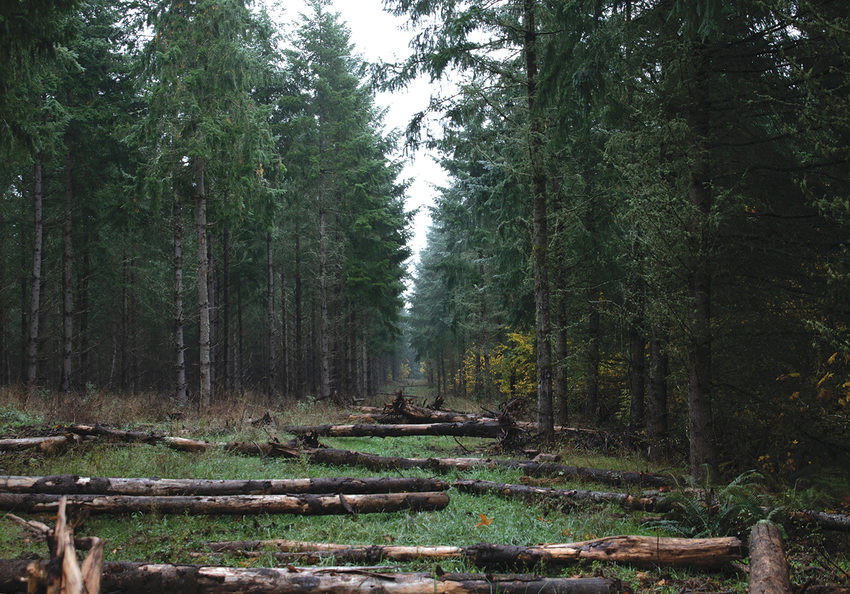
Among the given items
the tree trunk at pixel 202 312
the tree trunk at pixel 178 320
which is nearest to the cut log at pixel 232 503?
the tree trunk at pixel 202 312

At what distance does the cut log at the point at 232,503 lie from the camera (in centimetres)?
567

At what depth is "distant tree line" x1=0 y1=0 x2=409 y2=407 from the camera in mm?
14586

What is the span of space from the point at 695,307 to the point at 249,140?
1399cm

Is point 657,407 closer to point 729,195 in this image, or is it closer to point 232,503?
point 729,195

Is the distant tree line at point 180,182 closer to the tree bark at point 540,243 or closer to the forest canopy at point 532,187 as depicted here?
the forest canopy at point 532,187

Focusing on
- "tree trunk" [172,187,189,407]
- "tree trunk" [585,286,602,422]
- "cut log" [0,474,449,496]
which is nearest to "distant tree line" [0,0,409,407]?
"tree trunk" [172,187,189,407]

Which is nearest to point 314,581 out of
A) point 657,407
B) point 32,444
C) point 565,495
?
point 565,495

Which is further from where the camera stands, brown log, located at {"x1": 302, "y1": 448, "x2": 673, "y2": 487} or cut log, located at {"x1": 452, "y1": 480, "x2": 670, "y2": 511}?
brown log, located at {"x1": 302, "y1": 448, "x2": 673, "y2": 487}

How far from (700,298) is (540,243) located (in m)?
4.65

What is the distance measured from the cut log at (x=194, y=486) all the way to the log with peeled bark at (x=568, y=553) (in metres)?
1.74

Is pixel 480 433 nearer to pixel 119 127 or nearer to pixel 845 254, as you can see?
pixel 845 254

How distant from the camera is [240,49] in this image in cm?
1475

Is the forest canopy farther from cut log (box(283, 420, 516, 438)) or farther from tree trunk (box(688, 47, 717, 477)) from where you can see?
cut log (box(283, 420, 516, 438))

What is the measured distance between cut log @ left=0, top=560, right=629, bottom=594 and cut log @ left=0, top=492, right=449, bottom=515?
2052 millimetres
